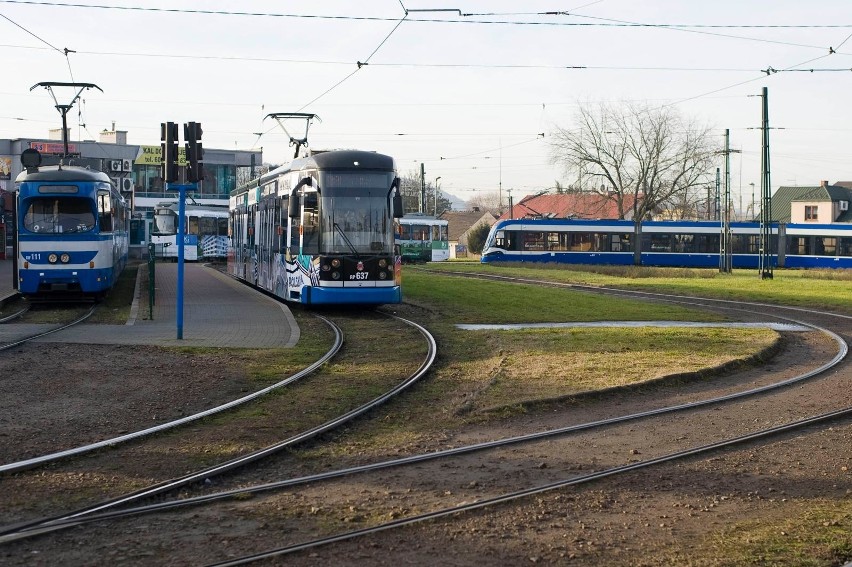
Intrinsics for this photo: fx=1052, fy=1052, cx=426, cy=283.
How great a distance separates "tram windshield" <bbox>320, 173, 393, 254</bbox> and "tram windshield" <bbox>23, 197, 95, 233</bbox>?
621 centimetres

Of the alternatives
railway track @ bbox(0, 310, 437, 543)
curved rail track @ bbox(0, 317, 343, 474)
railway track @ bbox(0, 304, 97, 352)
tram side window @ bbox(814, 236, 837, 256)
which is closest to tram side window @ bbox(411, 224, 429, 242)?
tram side window @ bbox(814, 236, 837, 256)

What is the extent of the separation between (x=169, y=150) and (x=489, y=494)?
419 inches

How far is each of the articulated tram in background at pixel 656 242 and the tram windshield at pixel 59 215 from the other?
3892 centimetres

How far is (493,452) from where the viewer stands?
9.04 meters

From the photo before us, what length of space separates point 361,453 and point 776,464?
3458mm

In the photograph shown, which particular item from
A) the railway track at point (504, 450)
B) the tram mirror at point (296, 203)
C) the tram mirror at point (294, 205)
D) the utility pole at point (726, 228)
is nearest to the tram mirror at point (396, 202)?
the tram mirror at point (296, 203)

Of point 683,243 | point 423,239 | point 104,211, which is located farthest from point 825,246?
point 104,211

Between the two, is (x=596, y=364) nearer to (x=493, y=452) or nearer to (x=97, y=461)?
(x=493, y=452)

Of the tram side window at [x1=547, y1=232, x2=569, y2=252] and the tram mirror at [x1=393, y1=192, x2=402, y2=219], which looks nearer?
the tram mirror at [x1=393, y1=192, x2=402, y2=219]

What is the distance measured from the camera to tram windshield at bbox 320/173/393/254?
21.5 m

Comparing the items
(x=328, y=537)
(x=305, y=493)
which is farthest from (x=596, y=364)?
(x=328, y=537)

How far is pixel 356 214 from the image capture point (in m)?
21.7

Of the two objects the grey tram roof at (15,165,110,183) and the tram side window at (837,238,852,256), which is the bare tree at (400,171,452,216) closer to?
the tram side window at (837,238,852,256)

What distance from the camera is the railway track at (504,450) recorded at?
646 centimetres
